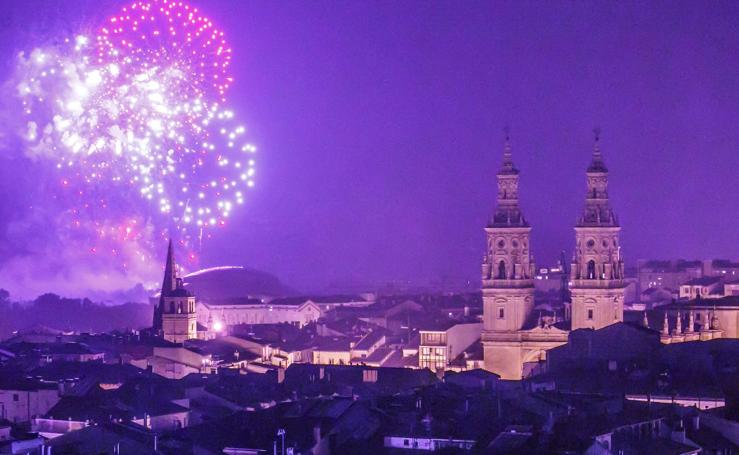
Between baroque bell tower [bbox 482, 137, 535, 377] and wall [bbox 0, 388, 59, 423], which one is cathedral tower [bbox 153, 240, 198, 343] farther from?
wall [bbox 0, 388, 59, 423]

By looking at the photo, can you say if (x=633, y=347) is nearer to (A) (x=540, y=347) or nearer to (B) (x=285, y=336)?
(A) (x=540, y=347)

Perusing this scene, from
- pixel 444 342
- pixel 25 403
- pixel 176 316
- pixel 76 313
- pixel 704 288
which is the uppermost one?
pixel 704 288

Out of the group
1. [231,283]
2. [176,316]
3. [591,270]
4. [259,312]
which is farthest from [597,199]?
[231,283]

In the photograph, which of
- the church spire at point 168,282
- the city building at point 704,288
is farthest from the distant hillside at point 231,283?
the church spire at point 168,282

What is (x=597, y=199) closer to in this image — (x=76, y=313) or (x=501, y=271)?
(x=501, y=271)

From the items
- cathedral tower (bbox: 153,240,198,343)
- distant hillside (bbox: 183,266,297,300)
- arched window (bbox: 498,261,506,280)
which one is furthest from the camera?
distant hillside (bbox: 183,266,297,300)

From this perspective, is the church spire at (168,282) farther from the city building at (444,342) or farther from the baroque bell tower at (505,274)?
the baroque bell tower at (505,274)

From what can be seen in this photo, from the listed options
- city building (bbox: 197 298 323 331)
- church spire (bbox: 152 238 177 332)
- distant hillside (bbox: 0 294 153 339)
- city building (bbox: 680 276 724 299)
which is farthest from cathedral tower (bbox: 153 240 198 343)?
distant hillside (bbox: 0 294 153 339)
